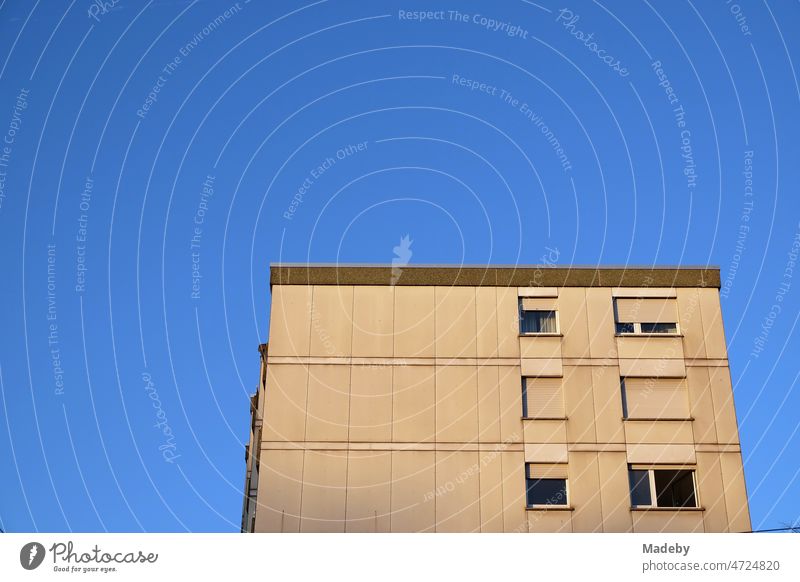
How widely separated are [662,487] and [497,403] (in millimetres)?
6940

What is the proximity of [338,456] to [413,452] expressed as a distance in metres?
2.85

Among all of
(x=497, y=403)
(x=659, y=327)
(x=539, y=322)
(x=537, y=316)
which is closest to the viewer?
(x=497, y=403)

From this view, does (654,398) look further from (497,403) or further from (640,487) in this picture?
(497,403)

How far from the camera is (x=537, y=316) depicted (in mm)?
38312

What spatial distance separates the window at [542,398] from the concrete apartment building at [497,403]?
56 millimetres

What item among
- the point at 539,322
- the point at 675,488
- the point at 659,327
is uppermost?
the point at 539,322

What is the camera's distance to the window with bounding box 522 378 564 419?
3628cm

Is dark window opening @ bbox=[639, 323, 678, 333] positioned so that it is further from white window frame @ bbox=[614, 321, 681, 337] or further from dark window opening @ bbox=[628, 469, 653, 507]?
dark window opening @ bbox=[628, 469, 653, 507]

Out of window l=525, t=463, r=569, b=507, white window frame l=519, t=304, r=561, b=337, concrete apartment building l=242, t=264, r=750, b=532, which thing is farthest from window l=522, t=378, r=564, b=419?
window l=525, t=463, r=569, b=507

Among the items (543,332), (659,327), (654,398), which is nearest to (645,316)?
(659,327)

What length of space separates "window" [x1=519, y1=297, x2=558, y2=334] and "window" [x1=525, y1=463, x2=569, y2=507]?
575 cm

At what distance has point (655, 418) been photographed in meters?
36.2
